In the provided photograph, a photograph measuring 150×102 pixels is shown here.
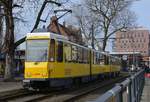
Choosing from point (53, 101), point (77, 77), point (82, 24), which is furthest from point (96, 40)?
point (53, 101)

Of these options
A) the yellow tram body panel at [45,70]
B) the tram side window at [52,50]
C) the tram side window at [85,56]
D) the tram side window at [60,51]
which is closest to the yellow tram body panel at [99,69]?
the tram side window at [85,56]

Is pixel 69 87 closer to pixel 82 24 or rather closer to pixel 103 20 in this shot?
pixel 103 20

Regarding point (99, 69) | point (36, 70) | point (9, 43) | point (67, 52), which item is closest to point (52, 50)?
point (36, 70)

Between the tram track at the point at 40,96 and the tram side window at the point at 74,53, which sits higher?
the tram side window at the point at 74,53

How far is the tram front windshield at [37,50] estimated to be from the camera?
2594cm

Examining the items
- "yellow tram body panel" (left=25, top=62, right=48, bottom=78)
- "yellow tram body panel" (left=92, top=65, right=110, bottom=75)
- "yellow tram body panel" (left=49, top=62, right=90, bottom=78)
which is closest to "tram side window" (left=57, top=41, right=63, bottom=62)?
"yellow tram body panel" (left=49, top=62, right=90, bottom=78)

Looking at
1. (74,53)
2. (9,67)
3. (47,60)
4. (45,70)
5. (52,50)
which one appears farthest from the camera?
(9,67)

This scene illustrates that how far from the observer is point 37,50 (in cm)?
2612

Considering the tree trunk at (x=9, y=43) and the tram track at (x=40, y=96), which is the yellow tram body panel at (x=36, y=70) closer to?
the tram track at (x=40, y=96)

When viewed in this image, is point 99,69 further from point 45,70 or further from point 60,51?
point 45,70

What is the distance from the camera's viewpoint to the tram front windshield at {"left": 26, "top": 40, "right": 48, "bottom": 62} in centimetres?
2594

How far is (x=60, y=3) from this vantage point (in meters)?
44.3

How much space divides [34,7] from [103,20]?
117 feet

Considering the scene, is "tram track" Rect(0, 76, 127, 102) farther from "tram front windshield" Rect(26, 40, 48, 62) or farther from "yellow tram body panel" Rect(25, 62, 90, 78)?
"tram front windshield" Rect(26, 40, 48, 62)
